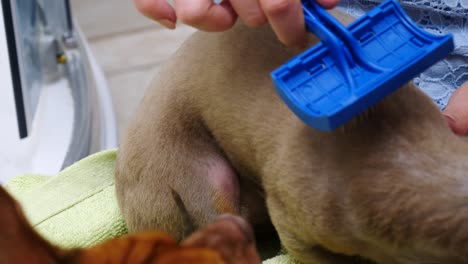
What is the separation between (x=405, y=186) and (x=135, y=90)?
1341 millimetres

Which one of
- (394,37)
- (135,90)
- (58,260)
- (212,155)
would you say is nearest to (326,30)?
(394,37)

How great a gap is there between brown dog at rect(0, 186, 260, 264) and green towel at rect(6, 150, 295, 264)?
1.76ft

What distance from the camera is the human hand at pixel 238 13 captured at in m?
0.70

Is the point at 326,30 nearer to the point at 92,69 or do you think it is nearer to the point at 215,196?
the point at 215,196

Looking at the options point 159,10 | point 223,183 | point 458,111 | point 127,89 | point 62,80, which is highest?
point 159,10

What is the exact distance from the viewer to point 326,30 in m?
0.67

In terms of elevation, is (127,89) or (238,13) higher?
(238,13)

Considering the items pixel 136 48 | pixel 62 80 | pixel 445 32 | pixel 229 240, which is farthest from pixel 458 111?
pixel 136 48

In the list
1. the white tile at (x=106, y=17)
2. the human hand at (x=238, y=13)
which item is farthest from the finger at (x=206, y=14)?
the white tile at (x=106, y=17)

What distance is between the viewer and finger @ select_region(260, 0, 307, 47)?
2.26 feet

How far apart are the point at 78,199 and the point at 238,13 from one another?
1.40 feet

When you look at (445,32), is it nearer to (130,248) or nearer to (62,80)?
(130,248)

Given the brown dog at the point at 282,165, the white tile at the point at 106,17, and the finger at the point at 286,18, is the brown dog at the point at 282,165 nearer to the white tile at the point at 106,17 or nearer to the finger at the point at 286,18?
the finger at the point at 286,18

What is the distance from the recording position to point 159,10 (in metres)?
0.78
